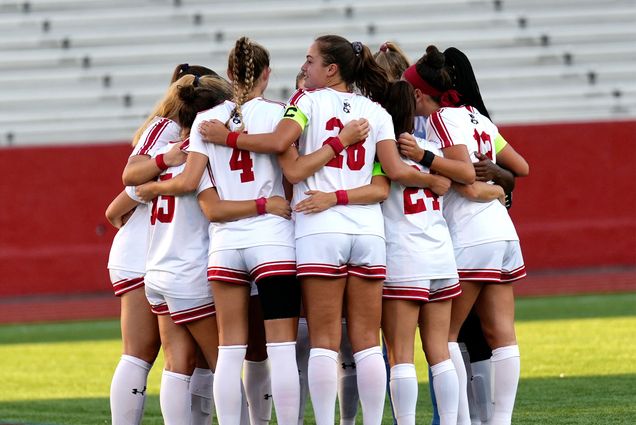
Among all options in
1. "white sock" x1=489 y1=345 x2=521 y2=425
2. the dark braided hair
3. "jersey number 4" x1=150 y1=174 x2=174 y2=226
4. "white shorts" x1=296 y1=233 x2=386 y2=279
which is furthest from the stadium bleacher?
"white shorts" x1=296 y1=233 x2=386 y2=279

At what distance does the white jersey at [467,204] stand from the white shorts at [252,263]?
881mm

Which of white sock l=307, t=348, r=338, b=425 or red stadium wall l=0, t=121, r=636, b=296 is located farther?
red stadium wall l=0, t=121, r=636, b=296

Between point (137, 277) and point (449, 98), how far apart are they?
1.64 meters

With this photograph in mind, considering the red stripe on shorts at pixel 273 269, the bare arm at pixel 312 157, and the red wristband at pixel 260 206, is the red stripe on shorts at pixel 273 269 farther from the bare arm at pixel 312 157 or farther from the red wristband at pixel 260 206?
the bare arm at pixel 312 157

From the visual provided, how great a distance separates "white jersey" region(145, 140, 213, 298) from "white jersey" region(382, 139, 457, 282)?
794 mm

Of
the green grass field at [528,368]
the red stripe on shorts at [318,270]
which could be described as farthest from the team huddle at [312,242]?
the green grass field at [528,368]

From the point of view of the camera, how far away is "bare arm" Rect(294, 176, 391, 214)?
5297 mm

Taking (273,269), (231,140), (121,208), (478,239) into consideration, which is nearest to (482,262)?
(478,239)

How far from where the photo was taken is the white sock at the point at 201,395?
5816 millimetres

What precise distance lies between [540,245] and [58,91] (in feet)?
23.5

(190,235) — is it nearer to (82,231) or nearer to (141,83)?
(82,231)

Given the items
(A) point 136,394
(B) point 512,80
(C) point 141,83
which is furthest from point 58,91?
(A) point 136,394

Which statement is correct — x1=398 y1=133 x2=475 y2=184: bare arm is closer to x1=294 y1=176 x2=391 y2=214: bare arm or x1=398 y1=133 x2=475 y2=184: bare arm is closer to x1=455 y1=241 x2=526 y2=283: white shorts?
x1=294 y1=176 x2=391 y2=214: bare arm

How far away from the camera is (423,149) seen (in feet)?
18.1
